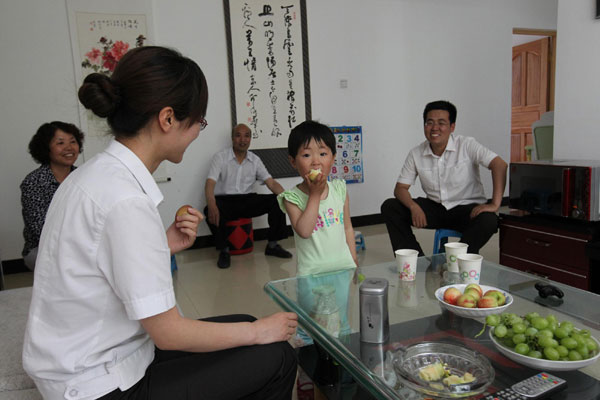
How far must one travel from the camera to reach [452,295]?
4.26 ft

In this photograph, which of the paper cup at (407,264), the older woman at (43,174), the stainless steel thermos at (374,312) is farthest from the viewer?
the older woman at (43,174)

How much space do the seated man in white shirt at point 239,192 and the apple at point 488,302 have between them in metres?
2.50

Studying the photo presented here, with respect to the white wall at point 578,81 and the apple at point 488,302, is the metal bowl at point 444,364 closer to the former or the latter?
the apple at point 488,302

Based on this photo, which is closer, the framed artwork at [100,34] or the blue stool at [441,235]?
the blue stool at [441,235]

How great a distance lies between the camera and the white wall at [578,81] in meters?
2.65

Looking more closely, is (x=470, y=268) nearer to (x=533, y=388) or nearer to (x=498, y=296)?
(x=498, y=296)

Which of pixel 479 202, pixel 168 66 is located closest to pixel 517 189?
pixel 479 202

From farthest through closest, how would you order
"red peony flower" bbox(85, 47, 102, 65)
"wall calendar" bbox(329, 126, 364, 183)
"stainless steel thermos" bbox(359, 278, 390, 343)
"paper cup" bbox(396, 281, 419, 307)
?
"wall calendar" bbox(329, 126, 364, 183) < "red peony flower" bbox(85, 47, 102, 65) < "paper cup" bbox(396, 281, 419, 307) < "stainless steel thermos" bbox(359, 278, 390, 343)

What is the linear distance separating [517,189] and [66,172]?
273cm

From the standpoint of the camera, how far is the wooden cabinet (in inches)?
91.3

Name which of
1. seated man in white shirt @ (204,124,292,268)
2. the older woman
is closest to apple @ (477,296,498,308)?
→ the older woman

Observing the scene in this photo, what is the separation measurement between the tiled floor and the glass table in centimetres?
98

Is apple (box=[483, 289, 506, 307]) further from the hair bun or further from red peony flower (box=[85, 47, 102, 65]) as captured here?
red peony flower (box=[85, 47, 102, 65])

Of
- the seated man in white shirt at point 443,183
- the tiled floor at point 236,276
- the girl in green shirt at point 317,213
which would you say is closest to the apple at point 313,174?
the girl in green shirt at point 317,213
